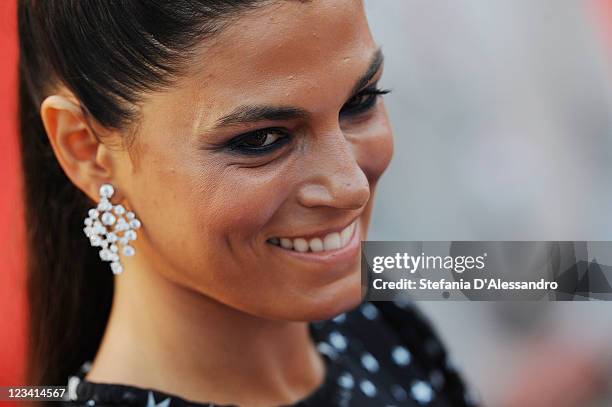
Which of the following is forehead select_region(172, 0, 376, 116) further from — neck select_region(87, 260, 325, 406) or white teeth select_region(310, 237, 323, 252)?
neck select_region(87, 260, 325, 406)

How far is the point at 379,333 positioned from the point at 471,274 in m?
0.24

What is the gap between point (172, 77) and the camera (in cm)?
89

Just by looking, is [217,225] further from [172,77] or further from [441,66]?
[441,66]

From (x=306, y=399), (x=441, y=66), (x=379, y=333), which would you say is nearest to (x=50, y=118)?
(x=306, y=399)

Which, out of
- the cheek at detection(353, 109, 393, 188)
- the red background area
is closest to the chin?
the cheek at detection(353, 109, 393, 188)

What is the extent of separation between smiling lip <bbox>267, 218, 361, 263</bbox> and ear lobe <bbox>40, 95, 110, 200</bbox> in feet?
0.73

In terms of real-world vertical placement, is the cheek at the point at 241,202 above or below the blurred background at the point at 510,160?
above

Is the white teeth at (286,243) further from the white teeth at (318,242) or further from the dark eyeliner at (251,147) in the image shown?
the dark eyeliner at (251,147)

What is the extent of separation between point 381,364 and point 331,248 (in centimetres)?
37

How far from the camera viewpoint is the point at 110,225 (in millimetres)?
1007

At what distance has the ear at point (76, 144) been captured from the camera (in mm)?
962

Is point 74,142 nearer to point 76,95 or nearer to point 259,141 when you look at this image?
point 76,95

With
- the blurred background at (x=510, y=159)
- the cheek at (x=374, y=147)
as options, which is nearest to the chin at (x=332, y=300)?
the cheek at (x=374, y=147)

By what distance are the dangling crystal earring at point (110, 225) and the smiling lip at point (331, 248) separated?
17 centimetres
